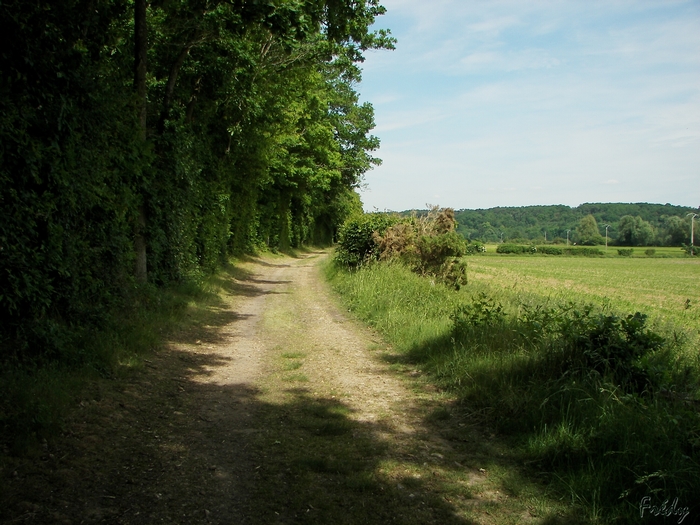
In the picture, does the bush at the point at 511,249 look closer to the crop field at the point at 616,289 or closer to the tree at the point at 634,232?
the tree at the point at 634,232

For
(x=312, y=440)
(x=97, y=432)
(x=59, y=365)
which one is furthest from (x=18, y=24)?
(x=312, y=440)

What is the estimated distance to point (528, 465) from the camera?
16.9 feet

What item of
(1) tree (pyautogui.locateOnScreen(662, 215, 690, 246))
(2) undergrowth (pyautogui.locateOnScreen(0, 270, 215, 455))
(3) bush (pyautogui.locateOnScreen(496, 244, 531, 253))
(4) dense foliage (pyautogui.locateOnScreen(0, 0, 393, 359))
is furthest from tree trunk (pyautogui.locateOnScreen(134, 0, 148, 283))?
(1) tree (pyautogui.locateOnScreen(662, 215, 690, 246))

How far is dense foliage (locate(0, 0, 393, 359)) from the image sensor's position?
21.2 ft

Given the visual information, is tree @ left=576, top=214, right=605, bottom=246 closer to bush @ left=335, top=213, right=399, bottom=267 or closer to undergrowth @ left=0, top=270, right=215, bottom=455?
bush @ left=335, top=213, right=399, bottom=267

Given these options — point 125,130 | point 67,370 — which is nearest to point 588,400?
point 67,370

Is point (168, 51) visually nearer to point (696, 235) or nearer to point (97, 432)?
point (97, 432)

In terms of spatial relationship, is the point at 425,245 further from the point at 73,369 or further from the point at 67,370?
the point at 67,370

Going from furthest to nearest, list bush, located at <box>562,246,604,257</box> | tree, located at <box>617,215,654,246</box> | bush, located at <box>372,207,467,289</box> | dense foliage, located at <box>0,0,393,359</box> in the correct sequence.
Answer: tree, located at <box>617,215,654,246</box>
bush, located at <box>562,246,604,257</box>
bush, located at <box>372,207,467,289</box>
dense foliage, located at <box>0,0,393,359</box>

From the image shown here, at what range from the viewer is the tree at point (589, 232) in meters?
133

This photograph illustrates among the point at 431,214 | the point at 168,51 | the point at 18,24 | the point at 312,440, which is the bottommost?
the point at 312,440

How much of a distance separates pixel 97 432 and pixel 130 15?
37.6 ft

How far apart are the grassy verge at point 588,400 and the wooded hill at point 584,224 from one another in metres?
98.1

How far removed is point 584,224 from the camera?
468ft
